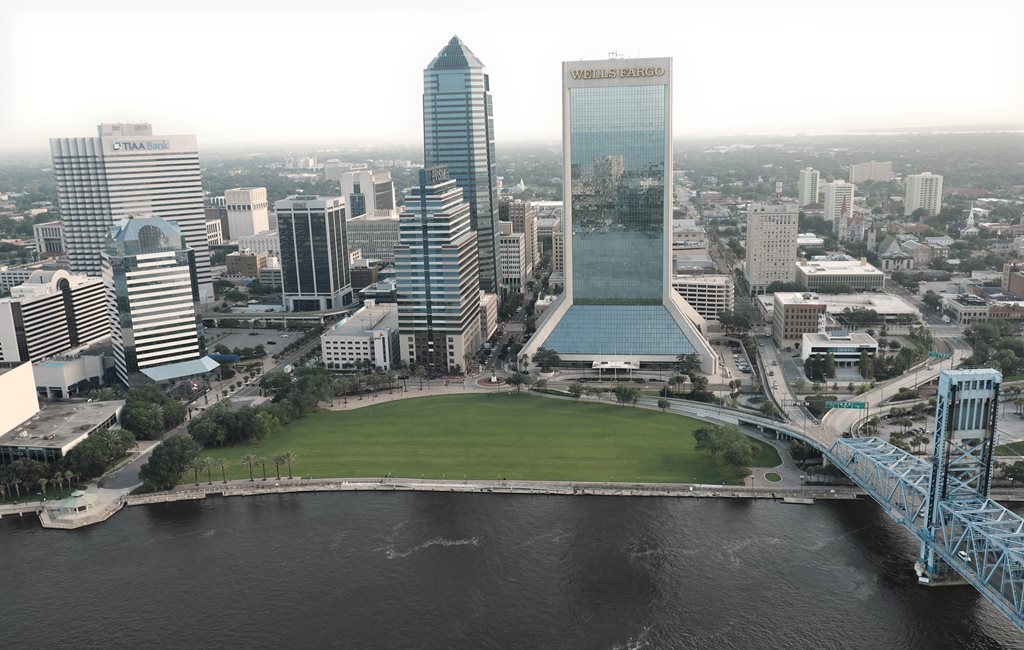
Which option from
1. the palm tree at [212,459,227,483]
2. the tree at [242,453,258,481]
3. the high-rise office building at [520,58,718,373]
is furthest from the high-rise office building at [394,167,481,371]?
the palm tree at [212,459,227,483]

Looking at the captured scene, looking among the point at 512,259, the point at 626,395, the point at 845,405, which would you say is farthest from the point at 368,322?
the point at 845,405

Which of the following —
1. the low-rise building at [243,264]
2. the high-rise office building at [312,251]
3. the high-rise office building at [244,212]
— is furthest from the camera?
the high-rise office building at [244,212]

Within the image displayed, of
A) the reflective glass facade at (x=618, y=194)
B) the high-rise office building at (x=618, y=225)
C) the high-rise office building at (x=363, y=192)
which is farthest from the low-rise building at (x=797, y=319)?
the high-rise office building at (x=363, y=192)

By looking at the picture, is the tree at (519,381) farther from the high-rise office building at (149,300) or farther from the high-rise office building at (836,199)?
the high-rise office building at (836,199)

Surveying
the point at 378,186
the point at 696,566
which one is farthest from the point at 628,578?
the point at 378,186

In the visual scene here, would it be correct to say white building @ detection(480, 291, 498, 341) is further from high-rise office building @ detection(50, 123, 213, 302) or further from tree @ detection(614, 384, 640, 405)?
high-rise office building @ detection(50, 123, 213, 302)

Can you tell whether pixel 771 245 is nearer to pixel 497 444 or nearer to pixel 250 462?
A: pixel 497 444
